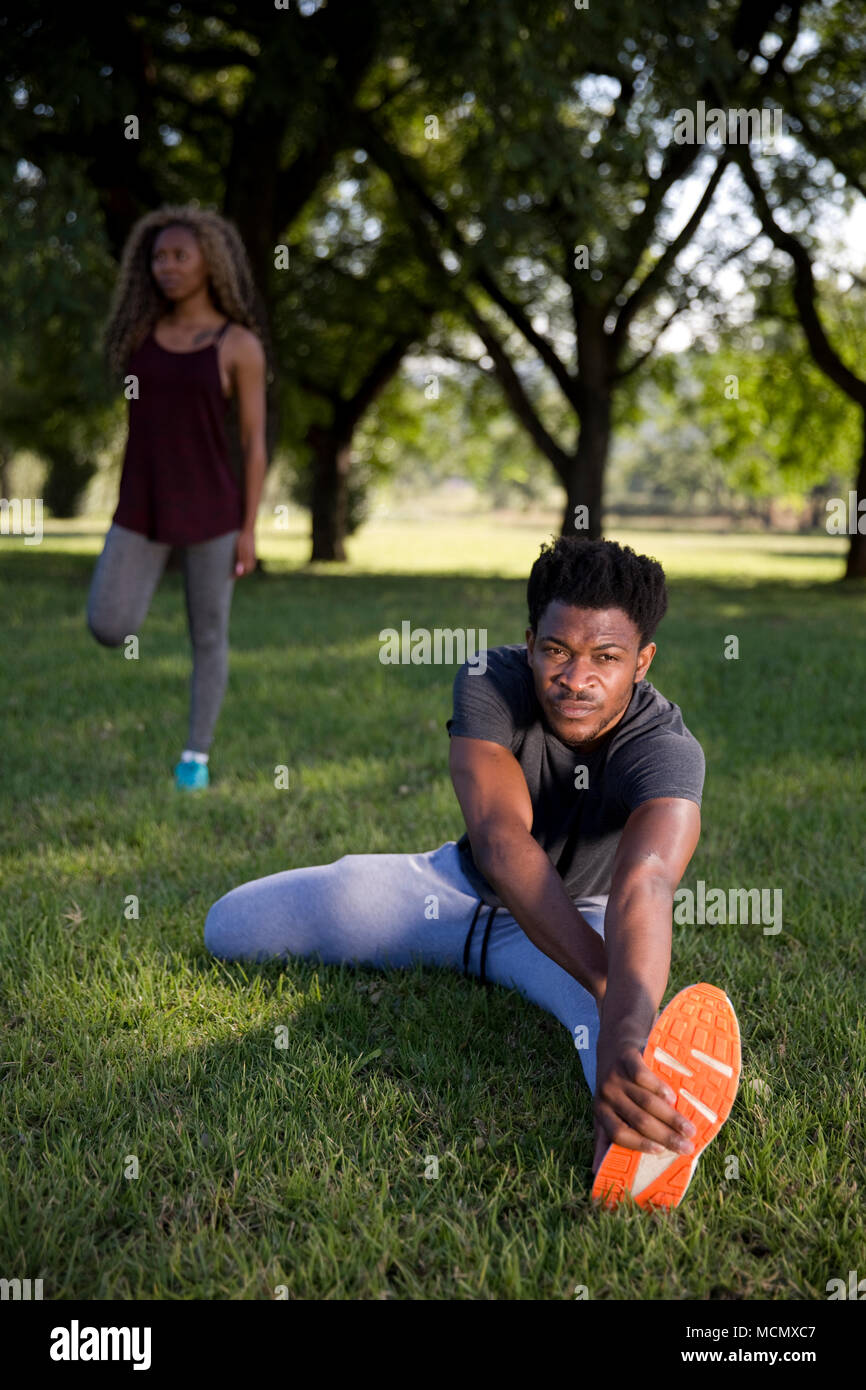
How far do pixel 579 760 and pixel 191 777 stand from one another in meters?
2.82

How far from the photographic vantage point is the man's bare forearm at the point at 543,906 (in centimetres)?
241

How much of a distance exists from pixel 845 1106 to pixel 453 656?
7139 mm

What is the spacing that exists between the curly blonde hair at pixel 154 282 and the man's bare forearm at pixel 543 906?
3527 millimetres

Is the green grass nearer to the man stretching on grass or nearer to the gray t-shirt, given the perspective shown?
the man stretching on grass

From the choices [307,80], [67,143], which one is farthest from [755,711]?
[67,143]

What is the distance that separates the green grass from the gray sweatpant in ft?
0.26

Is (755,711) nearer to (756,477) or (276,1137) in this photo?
(276,1137)

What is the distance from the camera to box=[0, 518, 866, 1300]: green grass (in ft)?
6.81

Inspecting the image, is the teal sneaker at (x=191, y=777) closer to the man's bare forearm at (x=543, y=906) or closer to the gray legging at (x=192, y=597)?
the gray legging at (x=192, y=597)

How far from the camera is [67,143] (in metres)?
13.4

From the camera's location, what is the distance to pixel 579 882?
3084 mm

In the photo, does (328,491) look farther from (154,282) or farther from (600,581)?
(600,581)

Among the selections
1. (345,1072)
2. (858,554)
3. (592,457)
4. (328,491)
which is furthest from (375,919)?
(328,491)

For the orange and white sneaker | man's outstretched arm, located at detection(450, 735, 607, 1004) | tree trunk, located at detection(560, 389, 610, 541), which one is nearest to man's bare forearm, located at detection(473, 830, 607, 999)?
man's outstretched arm, located at detection(450, 735, 607, 1004)
